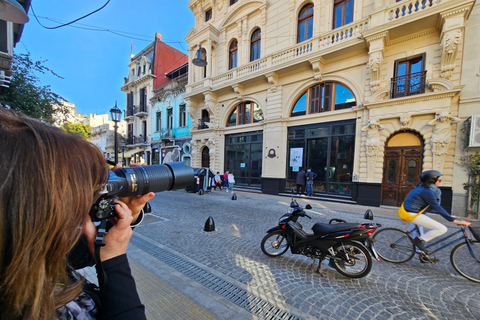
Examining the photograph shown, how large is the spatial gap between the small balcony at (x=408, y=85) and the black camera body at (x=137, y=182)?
1067 cm

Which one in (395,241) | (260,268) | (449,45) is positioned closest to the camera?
(260,268)

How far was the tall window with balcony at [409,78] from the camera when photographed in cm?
823

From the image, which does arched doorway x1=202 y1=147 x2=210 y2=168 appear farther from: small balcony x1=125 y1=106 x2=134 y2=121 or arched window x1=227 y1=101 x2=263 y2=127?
small balcony x1=125 y1=106 x2=134 y2=121

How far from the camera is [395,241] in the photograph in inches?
153

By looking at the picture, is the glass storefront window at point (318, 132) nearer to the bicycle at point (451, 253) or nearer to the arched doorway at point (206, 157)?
the bicycle at point (451, 253)

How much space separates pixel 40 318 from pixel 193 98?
676 inches

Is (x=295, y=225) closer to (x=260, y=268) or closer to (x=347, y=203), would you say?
(x=260, y=268)

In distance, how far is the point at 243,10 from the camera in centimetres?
1341

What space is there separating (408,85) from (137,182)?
11.2 meters

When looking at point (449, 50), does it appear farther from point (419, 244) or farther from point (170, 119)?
point (170, 119)

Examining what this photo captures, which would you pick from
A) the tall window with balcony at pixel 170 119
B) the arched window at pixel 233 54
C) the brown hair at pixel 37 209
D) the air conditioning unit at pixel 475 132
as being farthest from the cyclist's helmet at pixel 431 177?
the tall window with balcony at pixel 170 119

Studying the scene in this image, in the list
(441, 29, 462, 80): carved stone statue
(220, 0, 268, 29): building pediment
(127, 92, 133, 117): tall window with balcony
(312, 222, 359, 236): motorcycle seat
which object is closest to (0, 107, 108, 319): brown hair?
(312, 222, 359, 236): motorcycle seat

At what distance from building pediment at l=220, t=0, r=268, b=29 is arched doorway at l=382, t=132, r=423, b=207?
11.2 metres

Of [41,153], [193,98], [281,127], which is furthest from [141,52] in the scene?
[41,153]
